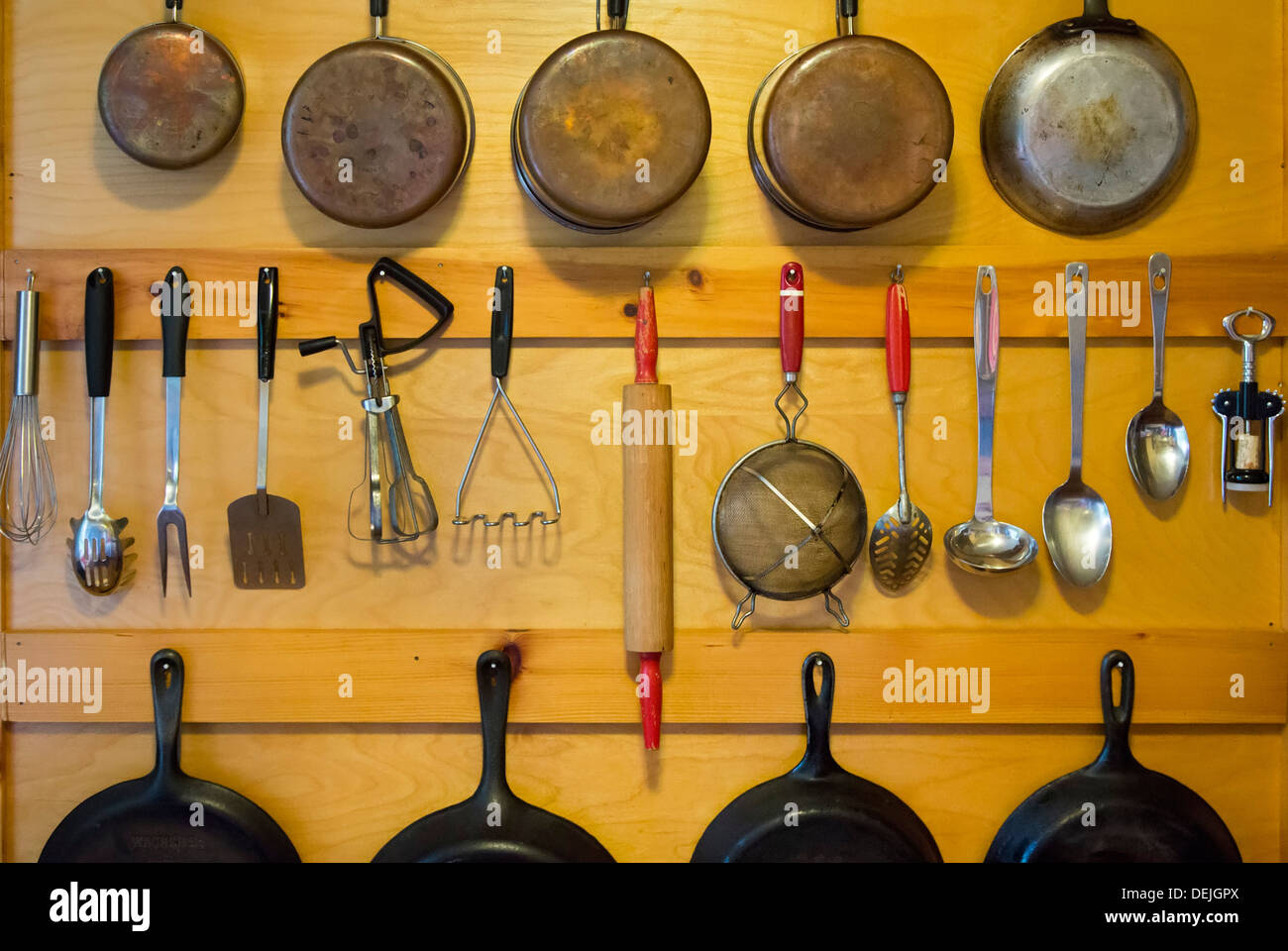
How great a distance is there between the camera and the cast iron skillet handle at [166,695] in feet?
3.31

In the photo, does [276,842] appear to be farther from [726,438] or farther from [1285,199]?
[1285,199]

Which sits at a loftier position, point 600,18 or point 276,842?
point 600,18

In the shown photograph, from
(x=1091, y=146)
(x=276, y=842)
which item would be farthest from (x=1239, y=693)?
(x=276, y=842)

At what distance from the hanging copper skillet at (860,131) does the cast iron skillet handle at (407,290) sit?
431 mm

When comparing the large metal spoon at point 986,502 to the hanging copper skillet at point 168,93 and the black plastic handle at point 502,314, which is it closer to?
the black plastic handle at point 502,314

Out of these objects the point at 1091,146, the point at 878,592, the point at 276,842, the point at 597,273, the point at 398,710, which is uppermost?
the point at 1091,146

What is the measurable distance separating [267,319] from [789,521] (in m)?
0.66

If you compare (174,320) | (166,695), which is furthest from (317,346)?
(166,695)

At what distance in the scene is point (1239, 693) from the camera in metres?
1.02

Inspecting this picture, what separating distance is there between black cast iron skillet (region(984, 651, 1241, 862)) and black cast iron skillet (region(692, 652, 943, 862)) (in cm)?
14

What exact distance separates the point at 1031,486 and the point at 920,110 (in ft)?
1.53

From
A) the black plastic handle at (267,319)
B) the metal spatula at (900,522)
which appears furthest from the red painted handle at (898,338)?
the black plastic handle at (267,319)

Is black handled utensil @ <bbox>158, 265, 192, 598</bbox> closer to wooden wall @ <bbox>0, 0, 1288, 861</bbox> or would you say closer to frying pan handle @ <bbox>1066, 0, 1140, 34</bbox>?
wooden wall @ <bbox>0, 0, 1288, 861</bbox>

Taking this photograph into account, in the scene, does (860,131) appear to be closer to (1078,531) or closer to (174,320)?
(1078,531)
